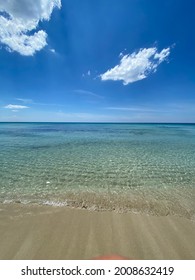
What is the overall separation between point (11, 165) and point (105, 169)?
19.8 ft

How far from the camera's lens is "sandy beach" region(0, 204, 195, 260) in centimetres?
339

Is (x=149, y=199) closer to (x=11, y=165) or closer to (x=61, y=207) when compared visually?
(x=61, y=207)

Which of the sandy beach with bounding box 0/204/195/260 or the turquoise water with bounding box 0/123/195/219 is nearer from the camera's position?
the sandy beach with bounding box 0/204/195/260

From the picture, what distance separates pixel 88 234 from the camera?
3.95 meters

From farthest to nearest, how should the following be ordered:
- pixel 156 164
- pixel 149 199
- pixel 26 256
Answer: pixel 156 164
pixel 149 199
pixel 26 256

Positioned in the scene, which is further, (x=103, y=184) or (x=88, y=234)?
(x=103, y=184)

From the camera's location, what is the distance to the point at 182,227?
4344 millimetres

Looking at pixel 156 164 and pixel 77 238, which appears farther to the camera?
pixel 156 164

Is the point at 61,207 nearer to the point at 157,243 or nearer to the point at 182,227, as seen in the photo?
the point at 157,243

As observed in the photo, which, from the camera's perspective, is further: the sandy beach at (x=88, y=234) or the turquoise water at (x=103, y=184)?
the turquoise water at (x=103, y=184)

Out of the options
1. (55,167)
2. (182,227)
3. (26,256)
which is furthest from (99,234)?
(55,167)

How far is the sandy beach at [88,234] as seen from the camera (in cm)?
339
